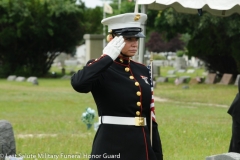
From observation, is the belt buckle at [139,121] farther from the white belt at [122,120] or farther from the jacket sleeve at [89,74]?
the jacket sleeve at [89,74]

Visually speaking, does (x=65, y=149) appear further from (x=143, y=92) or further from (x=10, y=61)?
(x=10, y=61)

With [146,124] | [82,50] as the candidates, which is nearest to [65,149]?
[146,124]

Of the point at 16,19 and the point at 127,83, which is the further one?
the point at 16,19

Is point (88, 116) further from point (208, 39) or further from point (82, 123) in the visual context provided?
point (208, 39)

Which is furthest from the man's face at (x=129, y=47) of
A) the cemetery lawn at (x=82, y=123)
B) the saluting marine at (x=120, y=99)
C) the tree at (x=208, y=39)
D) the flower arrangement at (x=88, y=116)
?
the tree at (x=208, y=39)

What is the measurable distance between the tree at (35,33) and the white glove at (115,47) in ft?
112

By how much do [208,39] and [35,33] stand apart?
1059 centimetres

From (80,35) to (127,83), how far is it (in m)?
36.6

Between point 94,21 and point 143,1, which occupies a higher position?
point 143,1

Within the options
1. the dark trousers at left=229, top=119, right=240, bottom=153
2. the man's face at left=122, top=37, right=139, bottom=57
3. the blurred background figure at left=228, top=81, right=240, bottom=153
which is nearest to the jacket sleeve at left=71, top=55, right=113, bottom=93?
the man's face at left=122, top=37, right=139, bottom=57

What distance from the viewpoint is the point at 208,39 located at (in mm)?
34062

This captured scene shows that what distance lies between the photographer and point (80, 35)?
138 ft

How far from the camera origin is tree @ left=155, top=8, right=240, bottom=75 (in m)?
30.2

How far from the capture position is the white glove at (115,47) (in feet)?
18.2
